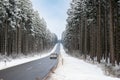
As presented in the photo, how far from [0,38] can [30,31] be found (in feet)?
49.7

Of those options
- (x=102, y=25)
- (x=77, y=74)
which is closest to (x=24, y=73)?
(x=77, y=74)

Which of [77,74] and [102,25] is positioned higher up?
[102,25]

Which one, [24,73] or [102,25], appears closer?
[24,73]

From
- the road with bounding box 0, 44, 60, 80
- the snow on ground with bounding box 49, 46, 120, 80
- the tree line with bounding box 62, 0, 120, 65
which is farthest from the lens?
the tree line with bounding box 62, 0, 120, 65

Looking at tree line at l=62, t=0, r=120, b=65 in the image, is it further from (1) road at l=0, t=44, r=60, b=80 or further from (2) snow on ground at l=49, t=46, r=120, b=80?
(1) road at l=0, t=44, r=60, b=80

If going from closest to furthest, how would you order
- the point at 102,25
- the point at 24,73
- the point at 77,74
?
the point at 77,74, the point at 24,73, the point at 102,25

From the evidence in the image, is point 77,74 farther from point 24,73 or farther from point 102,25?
point 102,25

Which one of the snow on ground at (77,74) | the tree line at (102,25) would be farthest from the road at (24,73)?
the tree line at (102,25)

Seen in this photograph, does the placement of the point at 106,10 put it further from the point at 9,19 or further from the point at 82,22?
the point at 82,22

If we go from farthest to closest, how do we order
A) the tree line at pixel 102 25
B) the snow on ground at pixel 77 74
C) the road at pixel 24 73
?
the tree line at pixel 102 25
the road at pixel 24 73
the snow on ground at pixel 77 74

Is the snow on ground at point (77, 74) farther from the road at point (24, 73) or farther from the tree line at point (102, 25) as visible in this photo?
the tree line at point (102, 25)

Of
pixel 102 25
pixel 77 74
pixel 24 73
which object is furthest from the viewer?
pixel 102 25

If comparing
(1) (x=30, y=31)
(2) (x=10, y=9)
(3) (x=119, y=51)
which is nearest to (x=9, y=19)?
(2) (x=10, y=9)

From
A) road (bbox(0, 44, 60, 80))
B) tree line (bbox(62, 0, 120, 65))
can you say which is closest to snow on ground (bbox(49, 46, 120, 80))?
road (bbox(0, 44, 60, 80))
